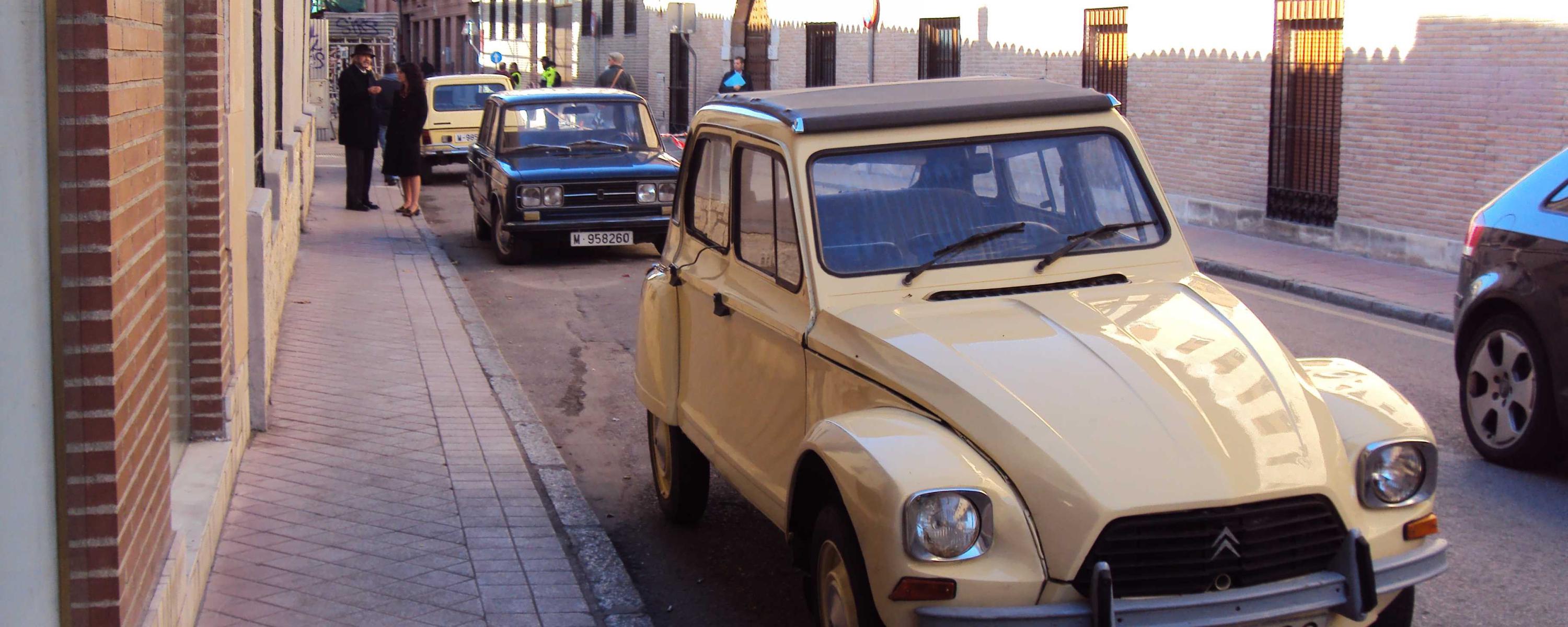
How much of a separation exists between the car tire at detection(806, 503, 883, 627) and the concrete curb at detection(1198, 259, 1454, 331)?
24.9 ft

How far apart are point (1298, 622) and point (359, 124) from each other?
16179mm

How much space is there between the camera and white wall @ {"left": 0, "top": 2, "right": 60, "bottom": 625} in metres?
2.73

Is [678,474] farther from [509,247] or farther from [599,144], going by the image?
[599,144]

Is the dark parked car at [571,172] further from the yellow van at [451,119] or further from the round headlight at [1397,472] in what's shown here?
the round headlight at [1397,472]

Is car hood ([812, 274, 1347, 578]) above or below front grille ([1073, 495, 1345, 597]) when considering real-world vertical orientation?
A: above

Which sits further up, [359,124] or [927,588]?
[359,124]

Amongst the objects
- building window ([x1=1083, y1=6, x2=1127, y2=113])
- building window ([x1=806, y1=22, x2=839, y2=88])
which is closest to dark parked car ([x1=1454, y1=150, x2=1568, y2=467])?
building window ([x1=1083, y1=6, x2=1127, y2=113])

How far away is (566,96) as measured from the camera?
15453 millimetres

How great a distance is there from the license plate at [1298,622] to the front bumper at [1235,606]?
1 centimetres

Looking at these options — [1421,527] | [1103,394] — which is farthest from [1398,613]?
[1103,394]

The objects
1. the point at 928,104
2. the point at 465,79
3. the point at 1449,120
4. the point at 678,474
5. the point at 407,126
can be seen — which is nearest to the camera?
the point at 928,104

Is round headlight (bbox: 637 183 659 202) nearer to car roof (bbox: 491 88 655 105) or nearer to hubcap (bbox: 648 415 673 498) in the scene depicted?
car roof (bbox: 491 88 655 105)

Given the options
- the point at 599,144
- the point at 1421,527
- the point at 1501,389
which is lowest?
the point at 1501,389

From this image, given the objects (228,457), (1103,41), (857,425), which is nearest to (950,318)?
(857,425)
